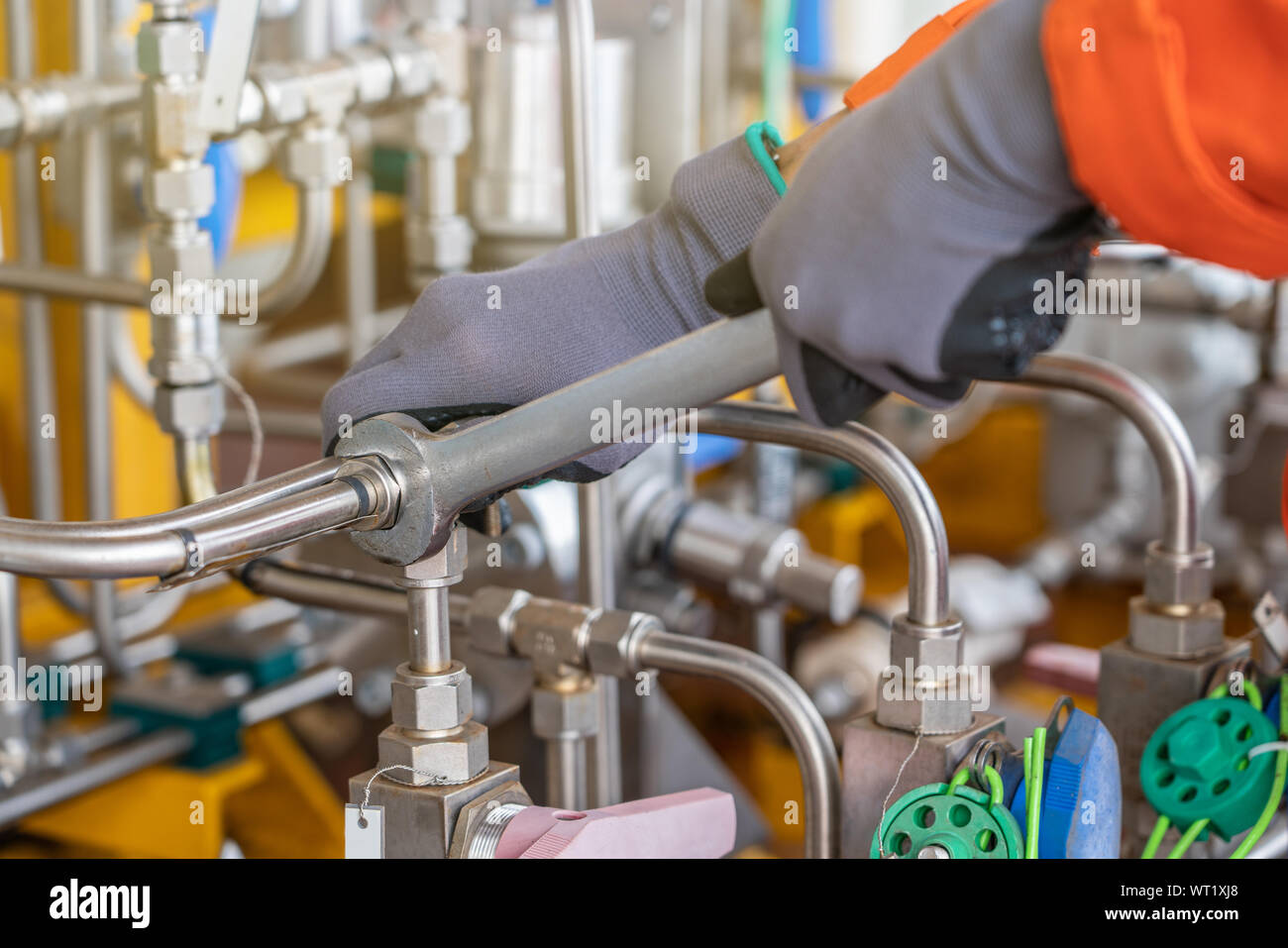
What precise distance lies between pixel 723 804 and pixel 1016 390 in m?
1.84

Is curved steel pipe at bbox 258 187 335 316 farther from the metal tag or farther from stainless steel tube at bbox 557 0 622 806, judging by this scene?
the metal tag

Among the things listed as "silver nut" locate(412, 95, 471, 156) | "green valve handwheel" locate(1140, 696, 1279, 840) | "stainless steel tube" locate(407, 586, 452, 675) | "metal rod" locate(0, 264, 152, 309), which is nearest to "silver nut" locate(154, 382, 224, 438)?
"metal rod" locate(0, 264, 152, 309)

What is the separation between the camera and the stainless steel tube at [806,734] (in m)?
0.73

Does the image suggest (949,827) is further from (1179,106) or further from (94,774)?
(94,774)

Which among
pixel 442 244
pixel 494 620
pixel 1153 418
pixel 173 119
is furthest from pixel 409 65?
pixel 1153 418

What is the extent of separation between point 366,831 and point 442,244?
65 cm

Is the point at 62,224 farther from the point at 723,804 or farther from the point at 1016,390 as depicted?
the point at 1016,390

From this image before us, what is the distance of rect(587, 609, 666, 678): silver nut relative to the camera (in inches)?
31.3

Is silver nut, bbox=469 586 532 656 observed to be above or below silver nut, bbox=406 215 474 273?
below

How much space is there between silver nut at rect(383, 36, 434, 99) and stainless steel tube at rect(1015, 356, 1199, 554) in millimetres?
579

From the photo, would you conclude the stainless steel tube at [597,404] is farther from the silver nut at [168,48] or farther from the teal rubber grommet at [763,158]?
the silver nut at [168,48]

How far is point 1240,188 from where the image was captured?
0.52 m

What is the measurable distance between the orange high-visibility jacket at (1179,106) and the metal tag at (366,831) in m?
0.38
